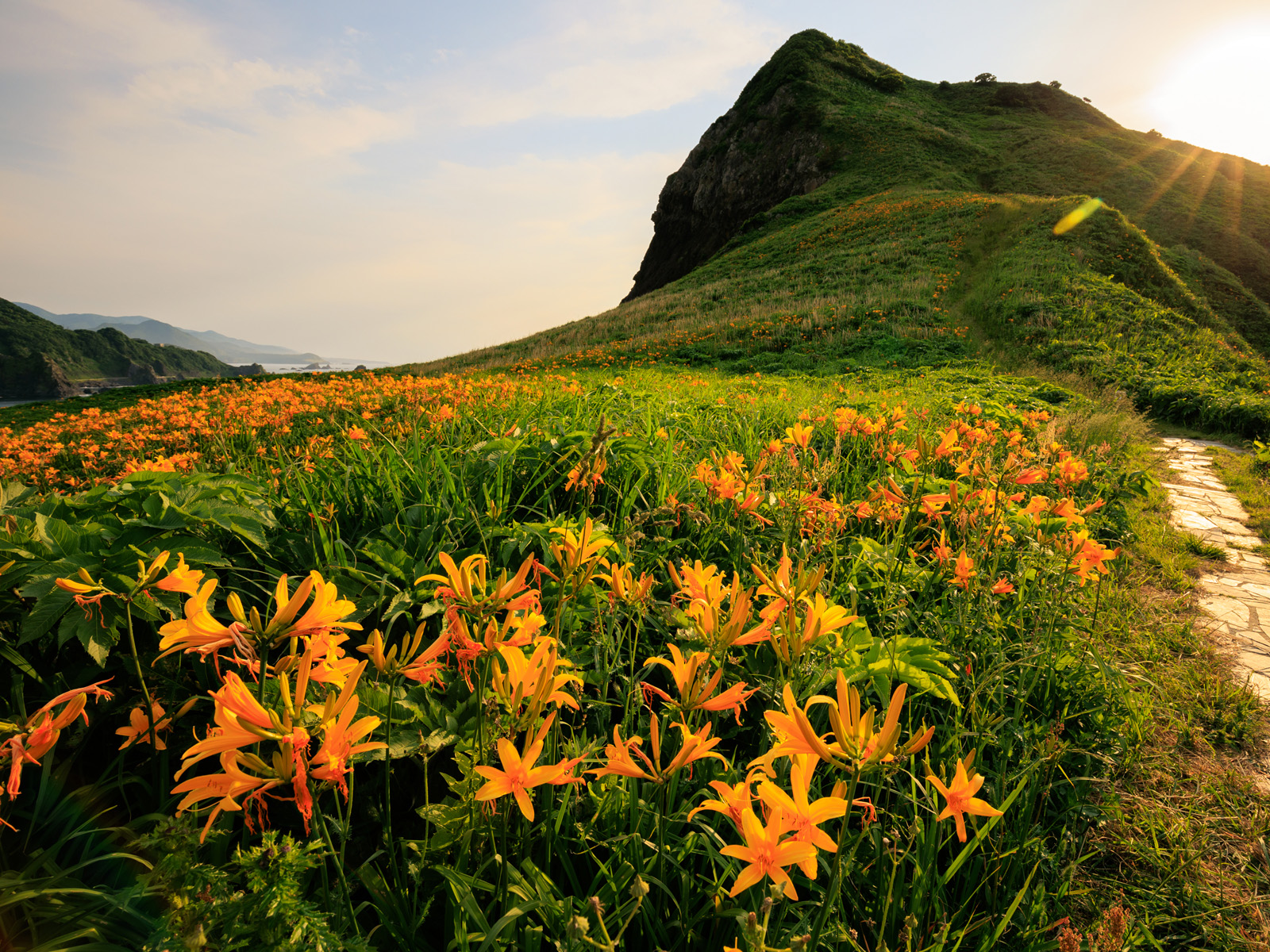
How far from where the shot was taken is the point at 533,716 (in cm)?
80

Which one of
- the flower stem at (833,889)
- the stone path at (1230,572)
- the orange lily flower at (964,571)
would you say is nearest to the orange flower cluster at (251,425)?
the orange lily flower at (964,571)

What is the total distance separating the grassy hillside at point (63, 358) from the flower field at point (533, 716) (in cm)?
7003

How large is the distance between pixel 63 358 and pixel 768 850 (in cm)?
9543

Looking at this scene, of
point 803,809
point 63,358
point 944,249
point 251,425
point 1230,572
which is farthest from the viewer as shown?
point 63,358

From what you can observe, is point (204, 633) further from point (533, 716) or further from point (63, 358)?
point (63, 358)

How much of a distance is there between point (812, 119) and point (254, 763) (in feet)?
144

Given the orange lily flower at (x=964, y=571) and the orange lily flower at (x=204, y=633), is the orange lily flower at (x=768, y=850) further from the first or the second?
the orange lily flower at (x=964, y=571)

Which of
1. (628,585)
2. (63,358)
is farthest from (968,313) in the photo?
(63,358)

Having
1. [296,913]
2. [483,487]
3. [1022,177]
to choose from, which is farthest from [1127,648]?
[1022,177]

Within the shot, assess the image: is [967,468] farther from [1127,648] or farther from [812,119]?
[812,119]

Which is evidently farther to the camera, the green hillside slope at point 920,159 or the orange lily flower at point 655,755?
the green hillside slope at point 920,159

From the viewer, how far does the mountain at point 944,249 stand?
35.7 feet

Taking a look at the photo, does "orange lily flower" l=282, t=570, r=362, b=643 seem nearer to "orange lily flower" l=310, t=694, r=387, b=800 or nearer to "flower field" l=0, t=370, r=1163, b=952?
"flower field" l=0, t=370, r=1163, b=952

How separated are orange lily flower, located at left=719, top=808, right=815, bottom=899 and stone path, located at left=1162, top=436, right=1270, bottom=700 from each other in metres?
2.89
